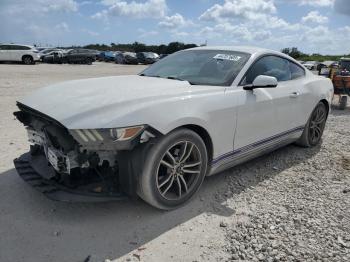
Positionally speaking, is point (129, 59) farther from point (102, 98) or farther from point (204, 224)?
point (204, 224)

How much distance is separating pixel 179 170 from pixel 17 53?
28.2 metres

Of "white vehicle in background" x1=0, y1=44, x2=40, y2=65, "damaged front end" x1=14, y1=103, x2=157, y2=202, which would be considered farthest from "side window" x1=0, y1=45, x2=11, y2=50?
"damaged front end" x1=14, y1=103, x2=157, y2=202

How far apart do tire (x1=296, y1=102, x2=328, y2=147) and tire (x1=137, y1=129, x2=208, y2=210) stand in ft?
7.83

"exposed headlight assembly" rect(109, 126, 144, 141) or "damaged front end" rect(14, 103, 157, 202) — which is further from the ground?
"exposed headlight assembly" rect(109, 126, 144, 141)

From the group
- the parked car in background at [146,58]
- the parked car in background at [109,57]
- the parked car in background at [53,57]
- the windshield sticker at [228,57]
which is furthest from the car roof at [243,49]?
the parked car in background at [109,57]

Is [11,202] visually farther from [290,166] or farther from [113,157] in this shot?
[290,166]

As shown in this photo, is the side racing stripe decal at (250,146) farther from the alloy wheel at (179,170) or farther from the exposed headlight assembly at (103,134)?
the exposed headlight assembly at (103,134)

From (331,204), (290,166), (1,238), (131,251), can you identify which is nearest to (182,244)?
(131,251)

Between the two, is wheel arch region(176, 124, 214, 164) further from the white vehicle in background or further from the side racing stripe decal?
the white vehicle in background

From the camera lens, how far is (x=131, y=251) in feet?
9.39

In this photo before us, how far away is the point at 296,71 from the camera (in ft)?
16.9

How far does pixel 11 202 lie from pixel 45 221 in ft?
1.83

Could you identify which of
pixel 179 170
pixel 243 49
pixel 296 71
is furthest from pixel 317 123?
pixel 179 170

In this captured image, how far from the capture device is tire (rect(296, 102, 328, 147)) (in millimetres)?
5352
